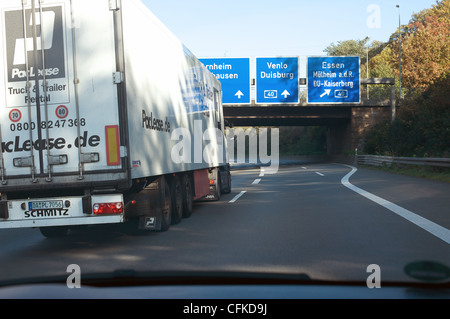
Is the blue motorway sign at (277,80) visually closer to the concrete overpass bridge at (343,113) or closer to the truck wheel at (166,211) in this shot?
the concrete overpass bridge at (343,113)

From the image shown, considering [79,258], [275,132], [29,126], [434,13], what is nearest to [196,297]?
[79,258]

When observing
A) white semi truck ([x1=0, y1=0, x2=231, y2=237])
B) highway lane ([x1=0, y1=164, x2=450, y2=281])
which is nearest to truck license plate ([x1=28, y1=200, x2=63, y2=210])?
white semi truck ([x1=0, y1=0, x2=231, y2=237])

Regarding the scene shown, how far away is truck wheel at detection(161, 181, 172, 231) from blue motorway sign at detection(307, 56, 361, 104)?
25.6 m

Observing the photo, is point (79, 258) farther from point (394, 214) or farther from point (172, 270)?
point (394, 214)

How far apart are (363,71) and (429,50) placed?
96.2ft

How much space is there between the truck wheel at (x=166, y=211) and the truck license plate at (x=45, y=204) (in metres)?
1.95

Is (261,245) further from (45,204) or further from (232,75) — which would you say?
(232,75)

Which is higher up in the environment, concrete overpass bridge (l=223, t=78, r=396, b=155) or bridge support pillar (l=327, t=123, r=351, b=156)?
concrete overpass bridge (l=223, t=78, r=396, b=155)

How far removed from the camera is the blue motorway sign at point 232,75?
31.7 m

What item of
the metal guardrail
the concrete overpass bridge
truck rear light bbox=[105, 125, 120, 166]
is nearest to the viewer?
truck rear light bbox=[105, 125, 120, 166]

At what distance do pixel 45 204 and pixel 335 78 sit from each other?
2832 centimetres

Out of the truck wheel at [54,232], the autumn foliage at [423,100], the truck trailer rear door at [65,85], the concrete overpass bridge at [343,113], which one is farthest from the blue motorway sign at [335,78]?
the truck trailer rear door at [65,85]

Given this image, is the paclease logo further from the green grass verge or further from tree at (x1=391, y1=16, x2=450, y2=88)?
tree at (x1=391, y1=16, x2=450, y2=88)

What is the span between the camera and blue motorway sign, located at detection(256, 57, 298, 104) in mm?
31922
